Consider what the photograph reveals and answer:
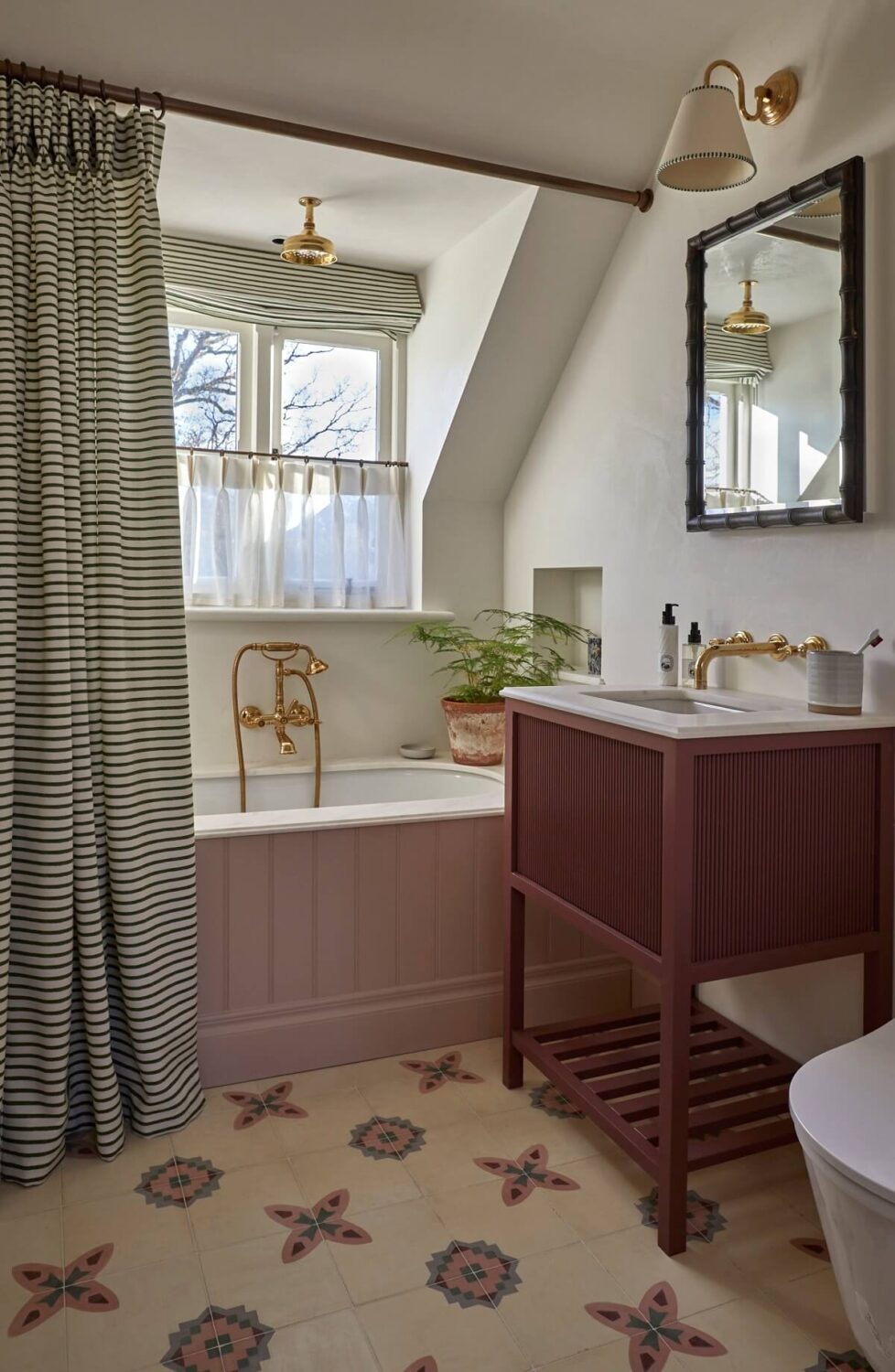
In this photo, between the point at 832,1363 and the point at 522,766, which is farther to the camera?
the point at 522,766

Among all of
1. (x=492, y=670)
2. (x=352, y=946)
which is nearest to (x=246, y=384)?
(x=492, y=670)

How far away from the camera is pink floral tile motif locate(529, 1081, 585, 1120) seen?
6.80 ft

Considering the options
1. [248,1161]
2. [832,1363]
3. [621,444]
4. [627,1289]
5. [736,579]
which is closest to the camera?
[832,1363]

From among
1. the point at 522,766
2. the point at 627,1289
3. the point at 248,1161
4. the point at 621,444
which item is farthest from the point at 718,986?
the point at 621,444

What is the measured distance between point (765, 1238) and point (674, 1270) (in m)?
0.19

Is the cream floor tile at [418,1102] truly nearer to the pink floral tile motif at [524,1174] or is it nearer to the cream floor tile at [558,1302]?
the pink floral tile motif at [524,1174]

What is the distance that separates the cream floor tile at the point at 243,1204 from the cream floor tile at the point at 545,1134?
0.42 meters

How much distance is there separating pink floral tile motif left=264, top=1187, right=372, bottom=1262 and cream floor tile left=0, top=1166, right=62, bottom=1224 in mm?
390

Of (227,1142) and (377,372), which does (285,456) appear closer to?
(377,372)

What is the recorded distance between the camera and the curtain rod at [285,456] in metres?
3.18

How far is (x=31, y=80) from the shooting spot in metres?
1.93

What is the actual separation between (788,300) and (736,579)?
58 centimetres

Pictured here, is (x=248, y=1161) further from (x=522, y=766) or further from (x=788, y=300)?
(x=788, y=300)

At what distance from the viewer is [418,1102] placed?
2.12 meters
